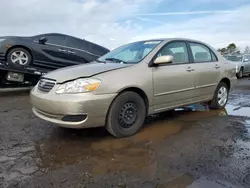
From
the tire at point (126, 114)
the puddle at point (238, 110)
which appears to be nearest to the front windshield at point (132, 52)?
the tire at point (126, 114)

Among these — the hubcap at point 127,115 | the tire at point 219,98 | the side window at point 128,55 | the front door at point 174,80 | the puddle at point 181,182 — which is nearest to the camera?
the puddle at point 181,182

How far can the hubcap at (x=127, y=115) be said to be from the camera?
431 cm

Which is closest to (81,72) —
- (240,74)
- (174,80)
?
(174,80)

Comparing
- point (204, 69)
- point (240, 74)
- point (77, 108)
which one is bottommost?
point (240, 74)

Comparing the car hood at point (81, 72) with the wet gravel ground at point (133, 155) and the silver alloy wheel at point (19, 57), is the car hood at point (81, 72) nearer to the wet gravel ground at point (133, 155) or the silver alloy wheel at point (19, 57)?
the wet gravel ground at point (133, 155)

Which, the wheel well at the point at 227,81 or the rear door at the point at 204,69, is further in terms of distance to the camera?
the wheel well at the point at 227,81

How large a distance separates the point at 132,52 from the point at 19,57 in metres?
4.62

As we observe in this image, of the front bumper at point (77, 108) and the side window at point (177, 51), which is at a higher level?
the side window at point (177, 51)

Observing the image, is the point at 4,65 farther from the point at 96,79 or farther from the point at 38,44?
the point at 96,79

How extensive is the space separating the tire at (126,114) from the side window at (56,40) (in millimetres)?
5486

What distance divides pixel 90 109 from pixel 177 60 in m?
2.13

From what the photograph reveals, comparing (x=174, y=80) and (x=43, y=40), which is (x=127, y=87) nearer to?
(x=174, y=80)

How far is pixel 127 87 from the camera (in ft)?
14.0

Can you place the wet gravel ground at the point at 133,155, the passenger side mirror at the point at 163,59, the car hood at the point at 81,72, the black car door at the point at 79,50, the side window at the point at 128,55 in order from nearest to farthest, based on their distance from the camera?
1. the wet gravel ground at the point at 133,155
2. the car hood at the point at 81,72
3. the passenger side mirror at the point at 163,59
4. the side window at the point at 128,55
5. the black car door at the point at 79,50
